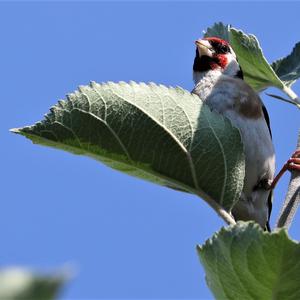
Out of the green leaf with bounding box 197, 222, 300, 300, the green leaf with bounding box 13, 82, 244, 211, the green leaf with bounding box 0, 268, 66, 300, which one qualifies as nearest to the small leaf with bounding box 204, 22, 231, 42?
the green leaf with bounding box 13, 82, 244, 211

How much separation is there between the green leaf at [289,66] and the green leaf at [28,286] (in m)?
2.76

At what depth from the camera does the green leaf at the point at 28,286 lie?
36 centimetres

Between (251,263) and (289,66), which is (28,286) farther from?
(289,66)

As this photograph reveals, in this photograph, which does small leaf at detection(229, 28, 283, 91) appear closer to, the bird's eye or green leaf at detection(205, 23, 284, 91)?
green leaf at detection(205, 23, 284, 91)

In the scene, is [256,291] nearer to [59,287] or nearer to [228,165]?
[228,165]

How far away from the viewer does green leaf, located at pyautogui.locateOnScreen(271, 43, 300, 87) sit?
3.04 metres

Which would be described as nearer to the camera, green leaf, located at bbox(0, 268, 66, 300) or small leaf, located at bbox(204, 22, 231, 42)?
green leaf, located at bbox(0, 268, 66, 300)

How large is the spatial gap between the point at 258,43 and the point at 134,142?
1.13 metres

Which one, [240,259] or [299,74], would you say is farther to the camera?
[299,74]

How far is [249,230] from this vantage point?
1.40 meters

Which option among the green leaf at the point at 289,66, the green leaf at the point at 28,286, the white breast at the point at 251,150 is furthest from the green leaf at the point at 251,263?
the white breast at the point at 251,150

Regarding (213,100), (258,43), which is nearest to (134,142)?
(258,43)

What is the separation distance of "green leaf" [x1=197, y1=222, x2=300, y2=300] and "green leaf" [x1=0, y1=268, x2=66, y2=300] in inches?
42.2

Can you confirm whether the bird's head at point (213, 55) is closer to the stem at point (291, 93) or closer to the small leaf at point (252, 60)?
the small leaf at point (252, 60)
